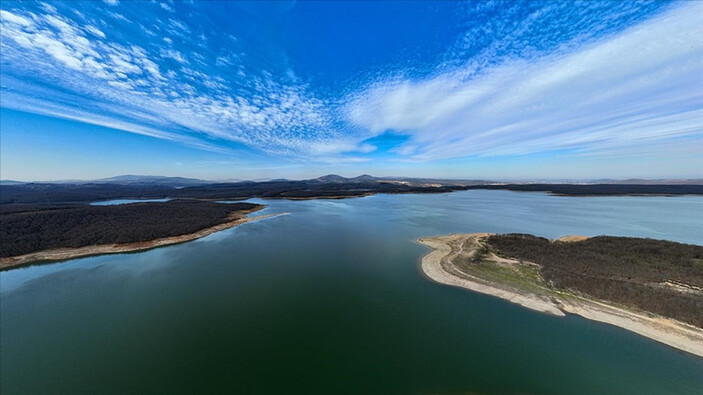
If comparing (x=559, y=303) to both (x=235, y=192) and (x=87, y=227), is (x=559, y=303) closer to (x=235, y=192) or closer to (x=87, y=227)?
(x=87, y=227)

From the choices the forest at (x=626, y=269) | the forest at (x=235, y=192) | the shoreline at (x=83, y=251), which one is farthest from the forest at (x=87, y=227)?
the forest at (x=235, y=192)

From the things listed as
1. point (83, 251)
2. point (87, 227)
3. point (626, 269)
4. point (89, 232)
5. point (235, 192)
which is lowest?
point (83, 251)

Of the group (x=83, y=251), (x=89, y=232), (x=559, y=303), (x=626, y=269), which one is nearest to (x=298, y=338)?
(x=559, y=303)

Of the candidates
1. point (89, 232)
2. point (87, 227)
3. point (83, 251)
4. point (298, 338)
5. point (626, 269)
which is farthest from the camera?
point (87, 227)

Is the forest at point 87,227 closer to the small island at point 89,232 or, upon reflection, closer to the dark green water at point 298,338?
the small island at point 89,232

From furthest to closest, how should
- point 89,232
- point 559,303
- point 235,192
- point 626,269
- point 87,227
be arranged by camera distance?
point 235,192 < point 87,227 < point 89,232 < point 626,269 < point 559,303

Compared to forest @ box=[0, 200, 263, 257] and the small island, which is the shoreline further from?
forest @ box=[0, 200, 263, 257]
